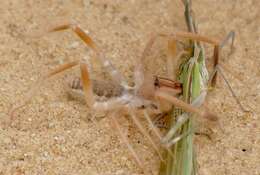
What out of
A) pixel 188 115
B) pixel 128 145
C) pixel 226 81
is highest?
pixel 226 81

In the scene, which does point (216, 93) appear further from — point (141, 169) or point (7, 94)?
point (7, 94)

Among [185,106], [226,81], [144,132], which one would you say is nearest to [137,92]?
[144,132]

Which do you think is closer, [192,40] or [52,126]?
[52,126]

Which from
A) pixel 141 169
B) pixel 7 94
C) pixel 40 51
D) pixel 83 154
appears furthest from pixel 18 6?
pixel 141 169

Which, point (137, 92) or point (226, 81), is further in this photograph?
point (226, 81)

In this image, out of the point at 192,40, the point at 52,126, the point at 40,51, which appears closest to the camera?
the point at 52,126

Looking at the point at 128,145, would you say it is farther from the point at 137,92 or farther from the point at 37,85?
the point at 37,85
